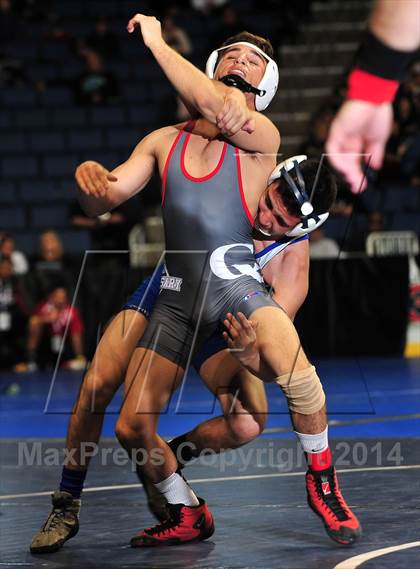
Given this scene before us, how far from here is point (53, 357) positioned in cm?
1129

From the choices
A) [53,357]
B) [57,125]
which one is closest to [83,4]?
[57,125]

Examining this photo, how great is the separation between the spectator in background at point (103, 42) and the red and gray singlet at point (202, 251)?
1135 centimetres

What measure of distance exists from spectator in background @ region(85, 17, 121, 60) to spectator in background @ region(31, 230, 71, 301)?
4.12 m

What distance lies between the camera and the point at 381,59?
6.31ft

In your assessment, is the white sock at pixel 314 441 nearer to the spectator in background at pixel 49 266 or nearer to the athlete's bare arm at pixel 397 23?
the athlete's bare arm at pixel 397 23

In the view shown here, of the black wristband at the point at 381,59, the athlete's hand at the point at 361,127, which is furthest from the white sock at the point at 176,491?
the black wristband at the point at 381,59

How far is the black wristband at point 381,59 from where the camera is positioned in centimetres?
186

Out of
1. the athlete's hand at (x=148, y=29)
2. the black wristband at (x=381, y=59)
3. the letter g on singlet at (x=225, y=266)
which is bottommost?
the letter g on singlet at (x=225, y=266)

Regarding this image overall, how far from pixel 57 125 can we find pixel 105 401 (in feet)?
35.1

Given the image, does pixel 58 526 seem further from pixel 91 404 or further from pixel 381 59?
pixel 381 59

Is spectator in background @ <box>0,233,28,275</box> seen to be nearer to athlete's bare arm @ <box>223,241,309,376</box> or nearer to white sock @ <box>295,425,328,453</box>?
athlete's bare arm @ <box>223,241,309,376</box>

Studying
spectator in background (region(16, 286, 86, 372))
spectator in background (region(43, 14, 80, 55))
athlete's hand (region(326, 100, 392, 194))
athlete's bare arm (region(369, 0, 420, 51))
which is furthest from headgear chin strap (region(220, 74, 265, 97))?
spectator in background (region(43, 14, 80, 55))

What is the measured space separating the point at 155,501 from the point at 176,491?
0.21m

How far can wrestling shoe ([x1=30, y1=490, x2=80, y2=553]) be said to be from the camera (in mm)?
3803
